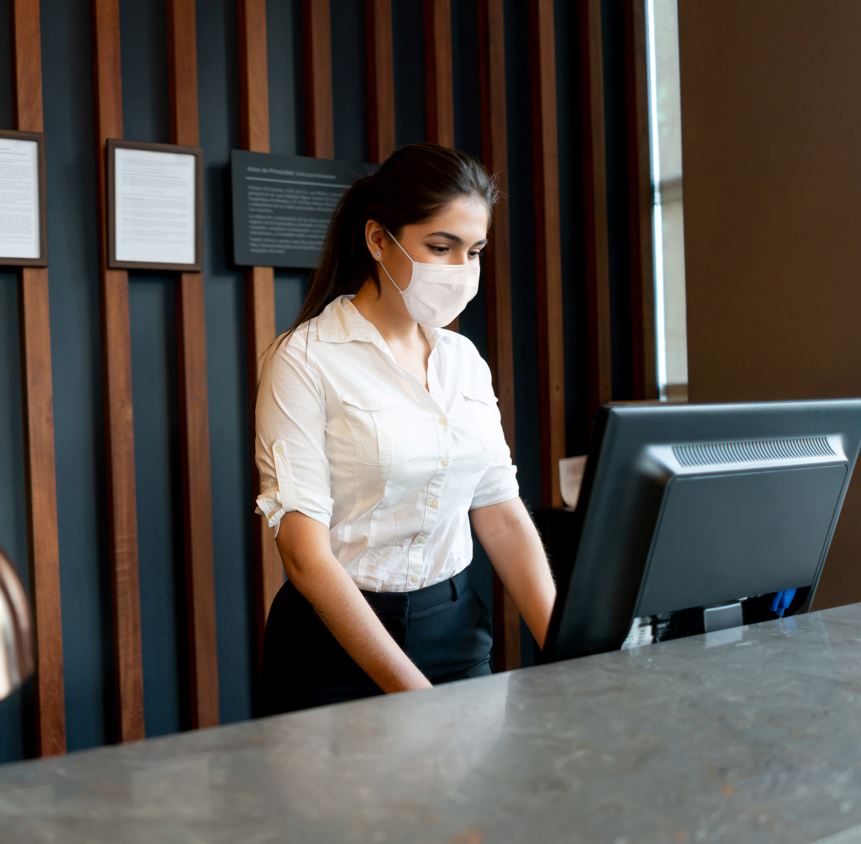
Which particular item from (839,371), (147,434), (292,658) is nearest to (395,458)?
(292,658)

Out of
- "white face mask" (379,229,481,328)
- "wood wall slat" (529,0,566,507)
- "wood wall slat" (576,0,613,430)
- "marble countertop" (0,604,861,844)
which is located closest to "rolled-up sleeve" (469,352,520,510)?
"white face mask" (379,229,481,328)

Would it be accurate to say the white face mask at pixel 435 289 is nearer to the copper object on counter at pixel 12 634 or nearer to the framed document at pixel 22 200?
the framed document at pixel 22 200

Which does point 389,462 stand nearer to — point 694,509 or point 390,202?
point 390,202

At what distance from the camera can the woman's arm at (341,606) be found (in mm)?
1434

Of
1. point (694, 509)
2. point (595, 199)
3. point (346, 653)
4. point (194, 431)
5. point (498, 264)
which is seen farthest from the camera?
point (595, 199)

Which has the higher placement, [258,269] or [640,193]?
[640,193]

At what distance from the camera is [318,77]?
2.83m

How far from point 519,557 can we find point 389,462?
0.32 m

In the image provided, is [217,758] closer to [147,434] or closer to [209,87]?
[147,434]

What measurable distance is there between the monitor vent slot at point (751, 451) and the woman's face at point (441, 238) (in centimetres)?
76

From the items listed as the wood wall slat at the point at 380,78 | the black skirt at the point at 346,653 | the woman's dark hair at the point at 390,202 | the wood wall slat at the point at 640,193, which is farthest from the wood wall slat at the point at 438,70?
the black skirt at the point at 346,653

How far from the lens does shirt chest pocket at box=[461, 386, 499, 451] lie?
175 centimetres

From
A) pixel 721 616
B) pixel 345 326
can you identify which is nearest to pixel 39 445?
pixel 345 326

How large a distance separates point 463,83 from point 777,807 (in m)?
2.88
